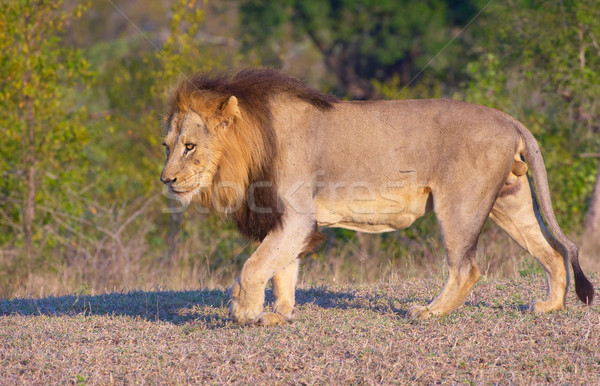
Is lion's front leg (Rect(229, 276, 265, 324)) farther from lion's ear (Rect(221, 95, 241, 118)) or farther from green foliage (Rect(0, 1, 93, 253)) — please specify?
green foliage (Rect(0, 1, 93, 253))

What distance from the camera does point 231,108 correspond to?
195 inches

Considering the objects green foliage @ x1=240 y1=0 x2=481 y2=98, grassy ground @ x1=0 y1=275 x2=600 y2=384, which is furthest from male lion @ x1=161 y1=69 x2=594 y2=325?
green foliage @ x1=240 y1=0 x2=481 y2=98

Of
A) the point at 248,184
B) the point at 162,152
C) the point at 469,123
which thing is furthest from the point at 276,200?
the point at 162,152

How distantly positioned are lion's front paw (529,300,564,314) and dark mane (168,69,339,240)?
5.86 feet

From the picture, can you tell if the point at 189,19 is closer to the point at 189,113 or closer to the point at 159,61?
the point at 159,61

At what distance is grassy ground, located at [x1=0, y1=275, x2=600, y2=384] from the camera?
149 inches

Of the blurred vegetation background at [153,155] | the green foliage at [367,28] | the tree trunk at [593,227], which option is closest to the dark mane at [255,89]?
the blurred vegetation background at [153,155]

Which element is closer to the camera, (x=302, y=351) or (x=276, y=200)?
(x=302, y=351)

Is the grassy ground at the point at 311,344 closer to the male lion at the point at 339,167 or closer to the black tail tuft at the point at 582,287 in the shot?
the black tail tuft at the point at 582,287

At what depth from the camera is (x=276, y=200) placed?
485 cm

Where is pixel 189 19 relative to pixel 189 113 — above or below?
above

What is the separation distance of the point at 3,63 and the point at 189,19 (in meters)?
2.59

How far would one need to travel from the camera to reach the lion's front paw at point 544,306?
4.94m

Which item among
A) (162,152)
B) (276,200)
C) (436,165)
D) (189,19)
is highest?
(189,19)
